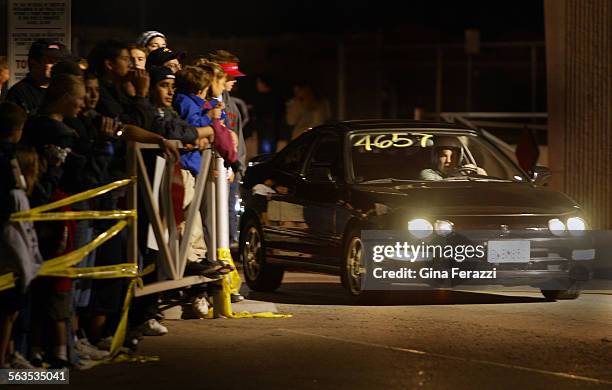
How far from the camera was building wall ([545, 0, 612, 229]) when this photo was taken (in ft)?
65.3

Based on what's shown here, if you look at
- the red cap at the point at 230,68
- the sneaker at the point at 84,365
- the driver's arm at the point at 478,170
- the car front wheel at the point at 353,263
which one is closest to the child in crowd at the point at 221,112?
the red cap at the point at 230,68

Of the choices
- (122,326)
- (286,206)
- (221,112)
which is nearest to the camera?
(122,326)

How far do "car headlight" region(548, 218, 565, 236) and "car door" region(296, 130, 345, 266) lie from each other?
1715 millimetres

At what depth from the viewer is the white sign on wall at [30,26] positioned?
13953 mm

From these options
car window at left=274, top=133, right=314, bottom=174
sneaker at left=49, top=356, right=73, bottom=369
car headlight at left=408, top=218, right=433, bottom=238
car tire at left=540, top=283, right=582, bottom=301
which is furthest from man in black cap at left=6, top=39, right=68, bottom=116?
car tire at left=540, top=283, right=582, bottom=301

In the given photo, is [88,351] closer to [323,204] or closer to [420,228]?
[420,228]

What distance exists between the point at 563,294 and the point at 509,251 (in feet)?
3.16

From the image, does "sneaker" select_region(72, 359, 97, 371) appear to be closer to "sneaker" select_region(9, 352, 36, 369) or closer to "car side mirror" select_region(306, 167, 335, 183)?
"sneaker" select_region(9, 352, 36, 369)

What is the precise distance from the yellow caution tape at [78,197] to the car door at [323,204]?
3644mm

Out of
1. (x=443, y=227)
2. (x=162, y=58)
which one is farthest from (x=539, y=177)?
(x=162, y=58)

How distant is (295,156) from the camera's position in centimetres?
1516

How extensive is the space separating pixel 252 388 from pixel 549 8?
11835 millimetres

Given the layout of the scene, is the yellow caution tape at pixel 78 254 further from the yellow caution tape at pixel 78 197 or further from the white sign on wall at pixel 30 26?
the white sign on wall at pixel 30 26

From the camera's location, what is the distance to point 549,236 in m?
13.4
